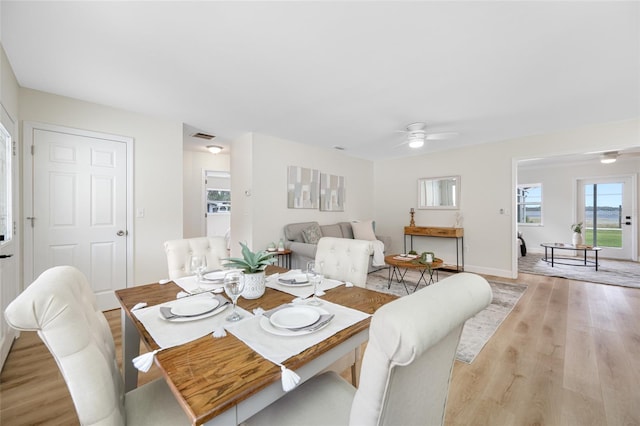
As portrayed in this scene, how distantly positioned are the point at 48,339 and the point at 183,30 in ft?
6.40

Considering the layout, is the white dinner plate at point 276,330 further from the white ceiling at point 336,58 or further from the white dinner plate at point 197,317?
the white ceiling at point 336,58

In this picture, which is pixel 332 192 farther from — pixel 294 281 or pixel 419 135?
pixel 294 281

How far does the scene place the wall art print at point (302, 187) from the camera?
15.3ft

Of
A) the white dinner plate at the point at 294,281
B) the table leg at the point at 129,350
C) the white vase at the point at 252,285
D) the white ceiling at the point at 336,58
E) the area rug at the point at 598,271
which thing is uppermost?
the white ceiling at the point at 336,58

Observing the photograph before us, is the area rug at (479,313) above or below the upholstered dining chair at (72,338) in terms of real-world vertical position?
below

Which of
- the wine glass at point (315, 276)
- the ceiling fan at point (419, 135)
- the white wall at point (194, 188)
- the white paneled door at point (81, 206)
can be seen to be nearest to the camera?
the wine glass at point (315, 276)

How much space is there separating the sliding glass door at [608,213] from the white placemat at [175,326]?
335 inches

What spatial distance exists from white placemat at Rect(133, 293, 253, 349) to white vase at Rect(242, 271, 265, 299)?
15 centimetres

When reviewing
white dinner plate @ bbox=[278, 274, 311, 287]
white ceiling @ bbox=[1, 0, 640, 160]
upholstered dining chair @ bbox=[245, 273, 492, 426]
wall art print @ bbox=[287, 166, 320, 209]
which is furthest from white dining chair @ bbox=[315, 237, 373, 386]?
wall art print @ bbox=[287, 166, 320, 209]

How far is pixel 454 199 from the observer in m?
5.14

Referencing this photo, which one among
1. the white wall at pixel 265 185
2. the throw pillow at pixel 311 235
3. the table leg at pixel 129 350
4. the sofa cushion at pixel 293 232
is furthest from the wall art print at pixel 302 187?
the table leg at pixel 129 350

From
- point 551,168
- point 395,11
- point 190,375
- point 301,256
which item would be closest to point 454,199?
point 301,256

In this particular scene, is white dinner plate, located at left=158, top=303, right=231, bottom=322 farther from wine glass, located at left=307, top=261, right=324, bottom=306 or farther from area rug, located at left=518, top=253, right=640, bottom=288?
area rug, located at left=518, top=253, right=640, bottom=288

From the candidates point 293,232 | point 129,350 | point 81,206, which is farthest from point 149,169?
point 129,350
